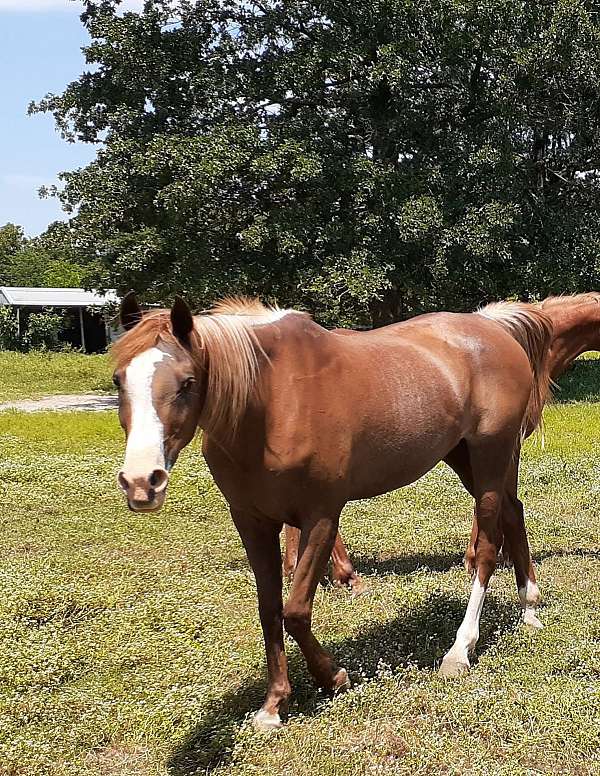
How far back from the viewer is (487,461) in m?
4.27

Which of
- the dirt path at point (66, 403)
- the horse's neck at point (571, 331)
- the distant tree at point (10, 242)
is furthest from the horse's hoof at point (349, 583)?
the distant tree at point (10, 242)

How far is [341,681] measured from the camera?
3.65 meters

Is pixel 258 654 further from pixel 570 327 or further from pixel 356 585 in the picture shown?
pixel 570 327

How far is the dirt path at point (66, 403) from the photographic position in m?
17.0

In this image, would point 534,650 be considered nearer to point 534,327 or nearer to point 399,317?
point 534,327

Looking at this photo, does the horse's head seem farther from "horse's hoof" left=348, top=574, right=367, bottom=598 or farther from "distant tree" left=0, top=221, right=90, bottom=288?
"distant tree" left=0, top=221, right=90, bottom=288

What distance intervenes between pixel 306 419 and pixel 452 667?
5.17 ft

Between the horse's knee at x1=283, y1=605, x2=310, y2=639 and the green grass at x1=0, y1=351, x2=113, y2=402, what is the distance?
654 inches

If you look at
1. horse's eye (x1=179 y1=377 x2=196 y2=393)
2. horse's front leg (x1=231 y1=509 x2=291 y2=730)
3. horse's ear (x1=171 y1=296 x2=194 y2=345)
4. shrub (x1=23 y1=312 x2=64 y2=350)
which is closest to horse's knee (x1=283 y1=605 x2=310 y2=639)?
horse's front leg (x1=231 y1=509 x2=291 y2=730)

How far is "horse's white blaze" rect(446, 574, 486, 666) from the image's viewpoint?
397 cm

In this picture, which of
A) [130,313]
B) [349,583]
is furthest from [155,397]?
[349,583]

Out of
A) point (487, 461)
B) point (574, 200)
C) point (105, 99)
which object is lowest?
point (487, 461)

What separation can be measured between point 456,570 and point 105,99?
581 inches

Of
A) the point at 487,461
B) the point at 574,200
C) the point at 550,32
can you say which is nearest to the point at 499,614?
the point at 487,461
